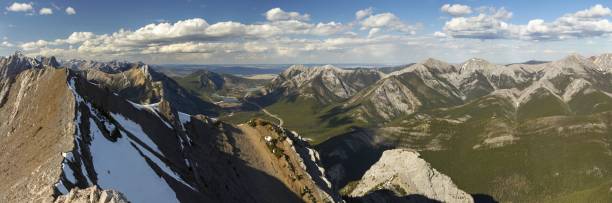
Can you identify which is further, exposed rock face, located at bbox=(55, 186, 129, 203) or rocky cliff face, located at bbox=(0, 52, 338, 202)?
rocky cliff face, located at bbox=(0, 52, 338, 202)

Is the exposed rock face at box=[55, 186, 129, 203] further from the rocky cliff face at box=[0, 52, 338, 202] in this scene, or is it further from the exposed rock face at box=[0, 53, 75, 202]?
the exposed rock face at box=[0, 53, 75, 202]

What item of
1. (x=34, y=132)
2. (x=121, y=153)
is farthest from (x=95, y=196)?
(x=34, y=132)

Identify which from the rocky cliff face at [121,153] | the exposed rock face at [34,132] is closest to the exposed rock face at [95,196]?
the rocky cliff face at [121,153]

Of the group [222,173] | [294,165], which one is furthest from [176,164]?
[294,165]

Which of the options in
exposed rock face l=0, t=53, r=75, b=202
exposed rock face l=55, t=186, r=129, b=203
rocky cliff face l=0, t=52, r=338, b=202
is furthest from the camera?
rocky cliff face l=0, t=52, r=338, b=202

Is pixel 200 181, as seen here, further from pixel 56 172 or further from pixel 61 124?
pixel 56 172

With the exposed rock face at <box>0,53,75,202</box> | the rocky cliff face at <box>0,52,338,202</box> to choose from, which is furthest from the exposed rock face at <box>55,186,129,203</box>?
the exposed rock face at <box>0,53,75,202</box>

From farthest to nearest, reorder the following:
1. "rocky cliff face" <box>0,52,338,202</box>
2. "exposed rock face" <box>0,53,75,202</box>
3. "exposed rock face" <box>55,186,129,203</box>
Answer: "rocky cliff face" <box>0,52,338,202</box> < "exposed rock face" <box>0,53,75,202</box> < "exposed rock face" <box>55,186,129,203</box>

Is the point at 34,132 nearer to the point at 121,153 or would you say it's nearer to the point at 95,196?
the point at 121,153
